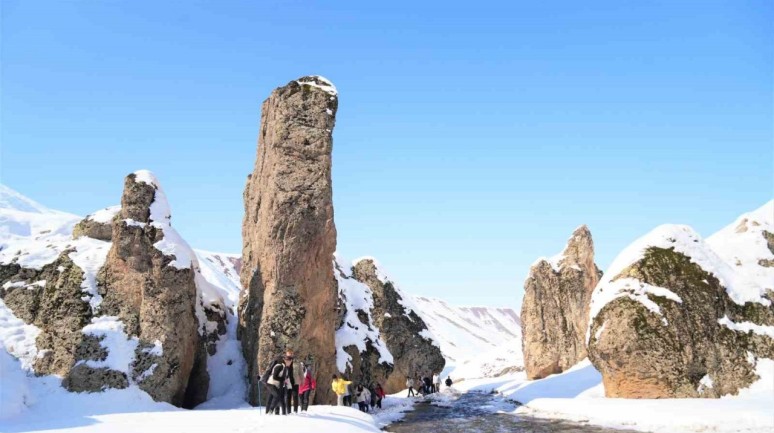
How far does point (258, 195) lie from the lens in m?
38.2

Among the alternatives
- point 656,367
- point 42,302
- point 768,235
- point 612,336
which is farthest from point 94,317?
point 768,235

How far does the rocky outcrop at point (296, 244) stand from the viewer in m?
30.8

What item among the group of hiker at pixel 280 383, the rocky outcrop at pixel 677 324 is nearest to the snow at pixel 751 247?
the rocky outcrop at pixel 677 324

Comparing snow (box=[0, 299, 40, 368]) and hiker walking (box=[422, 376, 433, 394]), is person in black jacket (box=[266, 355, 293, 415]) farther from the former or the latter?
hiker walking (box=[422, 376, 433, 394])

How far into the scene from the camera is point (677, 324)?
94.5ft

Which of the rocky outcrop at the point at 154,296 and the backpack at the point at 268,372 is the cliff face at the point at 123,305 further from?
the backpack at the point at 268,372

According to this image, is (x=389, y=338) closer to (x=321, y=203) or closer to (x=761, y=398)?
(x=321, y=203)

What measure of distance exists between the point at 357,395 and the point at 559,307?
35572mm

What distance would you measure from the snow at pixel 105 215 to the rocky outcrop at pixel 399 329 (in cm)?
2653

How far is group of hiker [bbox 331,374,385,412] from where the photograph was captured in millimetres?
27984

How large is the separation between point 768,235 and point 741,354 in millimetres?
12748

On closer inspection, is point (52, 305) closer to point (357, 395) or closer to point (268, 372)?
point (268, 372)

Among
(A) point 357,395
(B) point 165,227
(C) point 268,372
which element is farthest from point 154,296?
(C) point 268,372

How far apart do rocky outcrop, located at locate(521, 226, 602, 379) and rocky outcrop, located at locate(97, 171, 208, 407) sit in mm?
38961
